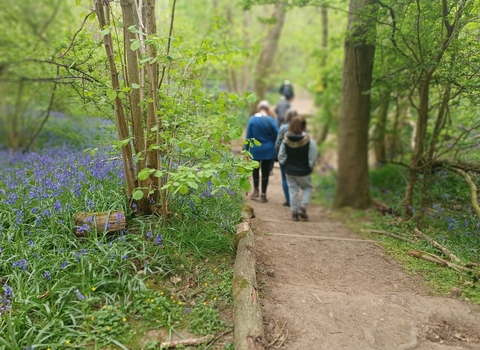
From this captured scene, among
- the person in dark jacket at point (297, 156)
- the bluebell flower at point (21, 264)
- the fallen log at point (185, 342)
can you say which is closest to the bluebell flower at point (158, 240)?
the fallen log at point (185, 342)

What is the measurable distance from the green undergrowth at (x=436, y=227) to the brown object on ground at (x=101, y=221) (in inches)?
134

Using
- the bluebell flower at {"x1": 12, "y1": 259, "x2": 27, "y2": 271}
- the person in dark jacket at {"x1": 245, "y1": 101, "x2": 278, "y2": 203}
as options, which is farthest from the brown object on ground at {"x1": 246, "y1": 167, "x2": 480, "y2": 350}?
the person in dark jacket at {"x1": 245, "y1": 101, "x2": 278, "y2": 203}

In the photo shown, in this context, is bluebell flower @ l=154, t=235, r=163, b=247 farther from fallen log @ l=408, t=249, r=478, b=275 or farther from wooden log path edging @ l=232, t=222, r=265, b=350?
fallen log @ l=408, t=249, r=478, b=275

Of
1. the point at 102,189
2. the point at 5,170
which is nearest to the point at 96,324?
the point at 102,189

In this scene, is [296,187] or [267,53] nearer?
[296,187]

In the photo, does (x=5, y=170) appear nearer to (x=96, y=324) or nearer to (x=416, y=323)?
(x=96, y=324)

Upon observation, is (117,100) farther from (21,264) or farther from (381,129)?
(381,129)

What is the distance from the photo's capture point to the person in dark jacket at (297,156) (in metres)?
5.87

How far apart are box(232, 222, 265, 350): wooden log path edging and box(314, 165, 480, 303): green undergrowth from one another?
1970mm

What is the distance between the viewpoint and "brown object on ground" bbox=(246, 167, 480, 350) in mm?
2857

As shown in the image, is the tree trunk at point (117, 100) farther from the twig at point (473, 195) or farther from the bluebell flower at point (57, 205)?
the twig at point (473, 195)

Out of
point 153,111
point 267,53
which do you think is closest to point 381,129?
point 153,111

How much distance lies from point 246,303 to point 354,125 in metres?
4.80

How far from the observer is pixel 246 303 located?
296cm
